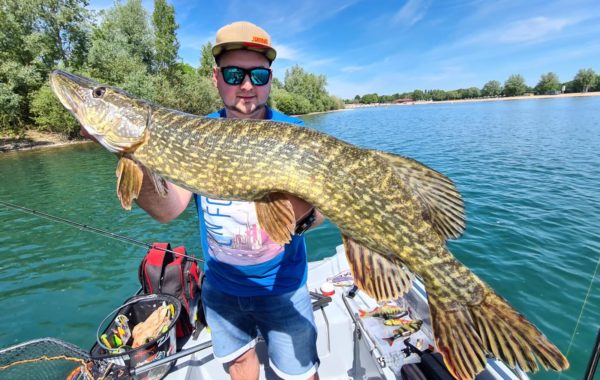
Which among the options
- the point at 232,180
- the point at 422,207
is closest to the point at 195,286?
the point at 232,180

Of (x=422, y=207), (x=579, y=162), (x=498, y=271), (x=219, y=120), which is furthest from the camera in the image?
(x=579, y=162)

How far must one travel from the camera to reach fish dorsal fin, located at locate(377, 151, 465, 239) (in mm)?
1585

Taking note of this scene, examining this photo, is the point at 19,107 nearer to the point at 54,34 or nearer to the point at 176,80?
the point at 54,34

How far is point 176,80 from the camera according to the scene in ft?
102

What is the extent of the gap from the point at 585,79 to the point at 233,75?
113 meters

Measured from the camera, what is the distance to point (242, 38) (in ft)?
6.25

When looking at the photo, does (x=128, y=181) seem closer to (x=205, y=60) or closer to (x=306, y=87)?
(x=205, y=60)

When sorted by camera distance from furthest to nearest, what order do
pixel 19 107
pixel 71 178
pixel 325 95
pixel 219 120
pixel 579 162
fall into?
pixel 325 95 → pixel 19 107 → pixel 71 178 → pixel 579 162 → pixel 219 120

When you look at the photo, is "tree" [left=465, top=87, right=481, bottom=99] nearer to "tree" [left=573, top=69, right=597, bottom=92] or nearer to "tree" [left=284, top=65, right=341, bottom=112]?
"tree" [left=573, top=69, right=597, bottom=92]

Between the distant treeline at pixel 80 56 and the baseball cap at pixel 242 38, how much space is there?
2444 centimetres

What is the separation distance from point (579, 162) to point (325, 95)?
187 ft

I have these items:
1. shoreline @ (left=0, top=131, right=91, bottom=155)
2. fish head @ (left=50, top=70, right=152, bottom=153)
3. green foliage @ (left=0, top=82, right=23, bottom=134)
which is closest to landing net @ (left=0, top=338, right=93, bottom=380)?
fish head @ (left=50, top=70, right=152, bottom=153)

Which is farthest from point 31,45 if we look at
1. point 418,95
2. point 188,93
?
point 418,95

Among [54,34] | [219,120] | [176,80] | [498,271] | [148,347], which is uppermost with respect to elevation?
[54,34]
